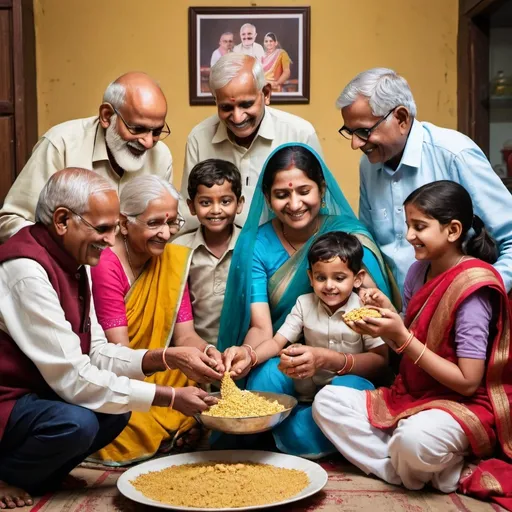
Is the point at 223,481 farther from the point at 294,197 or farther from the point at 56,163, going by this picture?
the point at 56,163

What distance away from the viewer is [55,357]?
3.01 metres

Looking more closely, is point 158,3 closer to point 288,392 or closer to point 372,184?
point 372,184

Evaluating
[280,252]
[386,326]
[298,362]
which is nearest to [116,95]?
[280,252]

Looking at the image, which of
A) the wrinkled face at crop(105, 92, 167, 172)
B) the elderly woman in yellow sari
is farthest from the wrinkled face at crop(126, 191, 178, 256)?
the wrinkled face at crop(105, 92, 167, 172)

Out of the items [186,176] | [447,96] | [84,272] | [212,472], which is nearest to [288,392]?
[212,472]

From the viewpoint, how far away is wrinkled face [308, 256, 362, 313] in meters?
3.69

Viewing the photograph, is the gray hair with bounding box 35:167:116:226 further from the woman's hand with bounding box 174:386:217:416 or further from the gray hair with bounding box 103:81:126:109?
the gray hair with bounding box 103:81:126:109

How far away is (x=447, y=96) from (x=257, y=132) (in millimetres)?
1817

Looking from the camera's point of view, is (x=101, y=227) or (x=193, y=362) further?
(x=193, y=362)

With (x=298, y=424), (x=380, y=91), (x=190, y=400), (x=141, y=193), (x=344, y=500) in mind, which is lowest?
(x=344, y=500)

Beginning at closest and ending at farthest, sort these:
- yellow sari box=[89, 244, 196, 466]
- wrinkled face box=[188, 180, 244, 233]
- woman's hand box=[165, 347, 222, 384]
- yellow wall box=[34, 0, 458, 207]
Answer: woman's hand box=[165, 347, 222, 384]
yellow sari box=[89, 244, 196, 466]
wrinkled face box=[188, 180, 244, 233]
yellow wall box=[34, 0, 458, 207]

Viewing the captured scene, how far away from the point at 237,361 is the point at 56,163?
1.59 metres

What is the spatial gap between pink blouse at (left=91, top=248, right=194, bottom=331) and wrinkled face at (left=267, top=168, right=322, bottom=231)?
80 centimetres

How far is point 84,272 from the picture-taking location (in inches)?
129
